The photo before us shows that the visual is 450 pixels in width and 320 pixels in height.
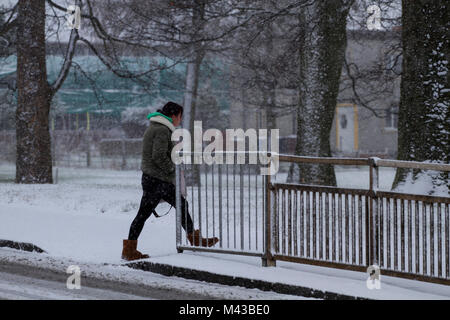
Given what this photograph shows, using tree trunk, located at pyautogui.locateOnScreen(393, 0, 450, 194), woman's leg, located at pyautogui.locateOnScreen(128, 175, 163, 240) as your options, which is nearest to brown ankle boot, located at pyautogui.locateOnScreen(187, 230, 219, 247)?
woman's leg, located at pyautogui.locateOnScreen(128, 175, 163, 240)

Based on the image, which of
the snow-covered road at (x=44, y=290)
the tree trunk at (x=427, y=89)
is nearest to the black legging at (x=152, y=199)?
the snow-covered road at (x=44, y=290)

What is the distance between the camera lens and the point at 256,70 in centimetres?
2131

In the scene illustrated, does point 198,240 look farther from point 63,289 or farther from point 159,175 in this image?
point 63,289

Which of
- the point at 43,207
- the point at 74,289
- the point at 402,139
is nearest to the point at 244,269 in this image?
the point at 74,289

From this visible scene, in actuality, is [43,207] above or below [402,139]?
below

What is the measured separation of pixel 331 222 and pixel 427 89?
488 centimetres

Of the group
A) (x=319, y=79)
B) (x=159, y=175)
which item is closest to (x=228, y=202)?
(x=159, y=175)

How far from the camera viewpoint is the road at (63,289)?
24.1ft

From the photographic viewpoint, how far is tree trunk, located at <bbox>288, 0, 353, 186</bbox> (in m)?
15.9

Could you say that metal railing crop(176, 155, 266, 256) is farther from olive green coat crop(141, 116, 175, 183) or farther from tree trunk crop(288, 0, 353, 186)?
tree trunk crop(288, 0, 353, 186)

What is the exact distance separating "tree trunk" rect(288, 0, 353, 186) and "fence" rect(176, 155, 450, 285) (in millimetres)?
7317

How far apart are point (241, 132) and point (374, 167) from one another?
34808 mm

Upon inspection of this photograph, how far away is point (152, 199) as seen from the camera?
9.27 metres

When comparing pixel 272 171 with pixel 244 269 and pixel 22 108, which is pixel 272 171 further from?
pixel 22 108
